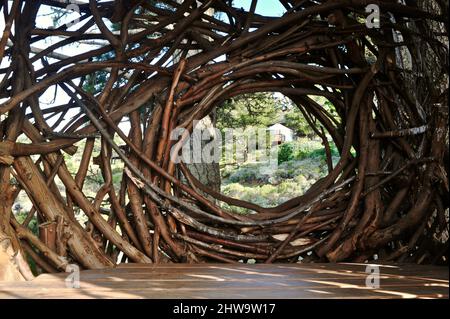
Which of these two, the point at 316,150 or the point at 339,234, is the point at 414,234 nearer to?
the point at 339,234

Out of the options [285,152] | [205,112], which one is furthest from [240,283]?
[285,152]

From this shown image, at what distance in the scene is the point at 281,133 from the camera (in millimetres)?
4270

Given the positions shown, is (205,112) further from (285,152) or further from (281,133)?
(285,152)

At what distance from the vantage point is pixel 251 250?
1.57 metres

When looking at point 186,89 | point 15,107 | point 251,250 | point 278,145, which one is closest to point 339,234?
point 251,250

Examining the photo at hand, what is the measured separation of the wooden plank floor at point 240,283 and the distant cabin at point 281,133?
281 centimetres

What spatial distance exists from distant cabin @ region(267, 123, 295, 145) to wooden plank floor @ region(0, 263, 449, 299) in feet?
9.21

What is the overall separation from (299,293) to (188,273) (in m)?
0.35

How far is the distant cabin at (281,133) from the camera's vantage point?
4127 millimetres

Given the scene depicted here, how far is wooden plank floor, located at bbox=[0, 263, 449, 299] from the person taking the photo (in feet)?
3.15

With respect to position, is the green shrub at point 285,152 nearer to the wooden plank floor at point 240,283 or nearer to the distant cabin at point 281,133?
the distant cabin at point 281,133

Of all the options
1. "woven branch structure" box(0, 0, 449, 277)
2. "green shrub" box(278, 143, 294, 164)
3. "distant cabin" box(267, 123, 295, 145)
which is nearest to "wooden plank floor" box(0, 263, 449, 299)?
"woven branch structure" box(0, 0, 449, 277)

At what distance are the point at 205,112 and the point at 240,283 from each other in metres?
0.71

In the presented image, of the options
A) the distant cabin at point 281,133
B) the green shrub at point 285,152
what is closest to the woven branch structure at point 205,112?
the distant cabin at point 281,133
